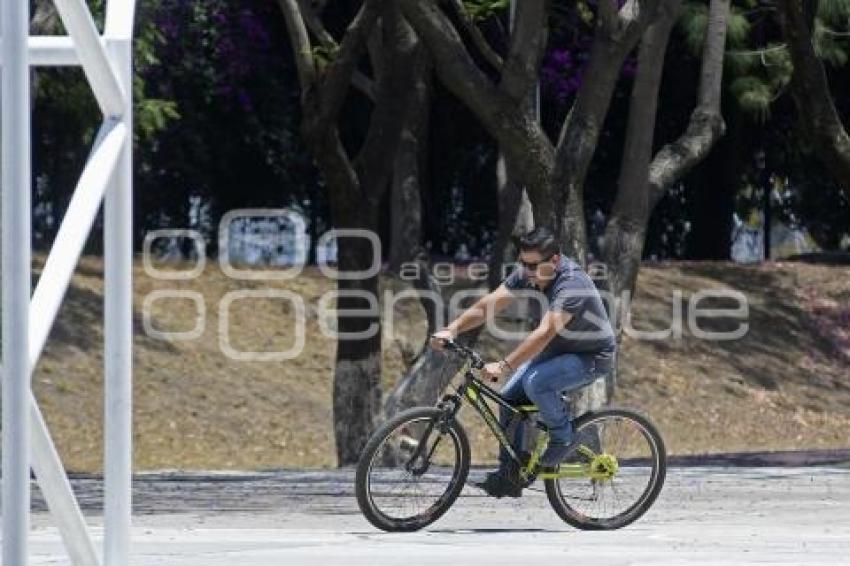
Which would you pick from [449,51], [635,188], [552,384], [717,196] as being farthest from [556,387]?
[717,196]

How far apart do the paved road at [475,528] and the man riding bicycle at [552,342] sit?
1.81 ft

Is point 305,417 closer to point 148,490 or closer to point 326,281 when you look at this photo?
→ point 326,281

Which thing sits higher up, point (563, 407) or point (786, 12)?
point (786, 12)

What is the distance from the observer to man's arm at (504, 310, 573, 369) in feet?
37.2

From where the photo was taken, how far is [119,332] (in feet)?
16.2

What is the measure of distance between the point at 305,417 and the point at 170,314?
2.92m

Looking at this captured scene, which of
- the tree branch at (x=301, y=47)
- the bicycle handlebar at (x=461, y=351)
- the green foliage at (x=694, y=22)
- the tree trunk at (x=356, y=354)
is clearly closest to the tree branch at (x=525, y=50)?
the tree branch at (x=301, y=47)

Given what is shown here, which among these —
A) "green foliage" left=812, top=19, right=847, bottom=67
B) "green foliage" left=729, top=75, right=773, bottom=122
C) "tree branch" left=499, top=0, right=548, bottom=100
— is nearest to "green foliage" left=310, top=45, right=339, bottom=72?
"tree branch" left=499, top=0, right=548, bottom=100

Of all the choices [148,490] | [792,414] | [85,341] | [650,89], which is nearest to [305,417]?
[85,341]

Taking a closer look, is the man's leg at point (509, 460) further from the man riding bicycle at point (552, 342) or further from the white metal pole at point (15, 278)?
the white metal pole at point (15, 278)

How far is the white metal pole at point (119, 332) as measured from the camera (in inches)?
195

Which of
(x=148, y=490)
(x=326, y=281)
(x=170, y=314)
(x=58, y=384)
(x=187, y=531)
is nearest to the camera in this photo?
(x=187, y=531)

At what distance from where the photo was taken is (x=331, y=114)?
62.3 feet

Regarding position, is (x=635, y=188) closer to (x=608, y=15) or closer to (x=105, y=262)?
(x=608, y=15)
